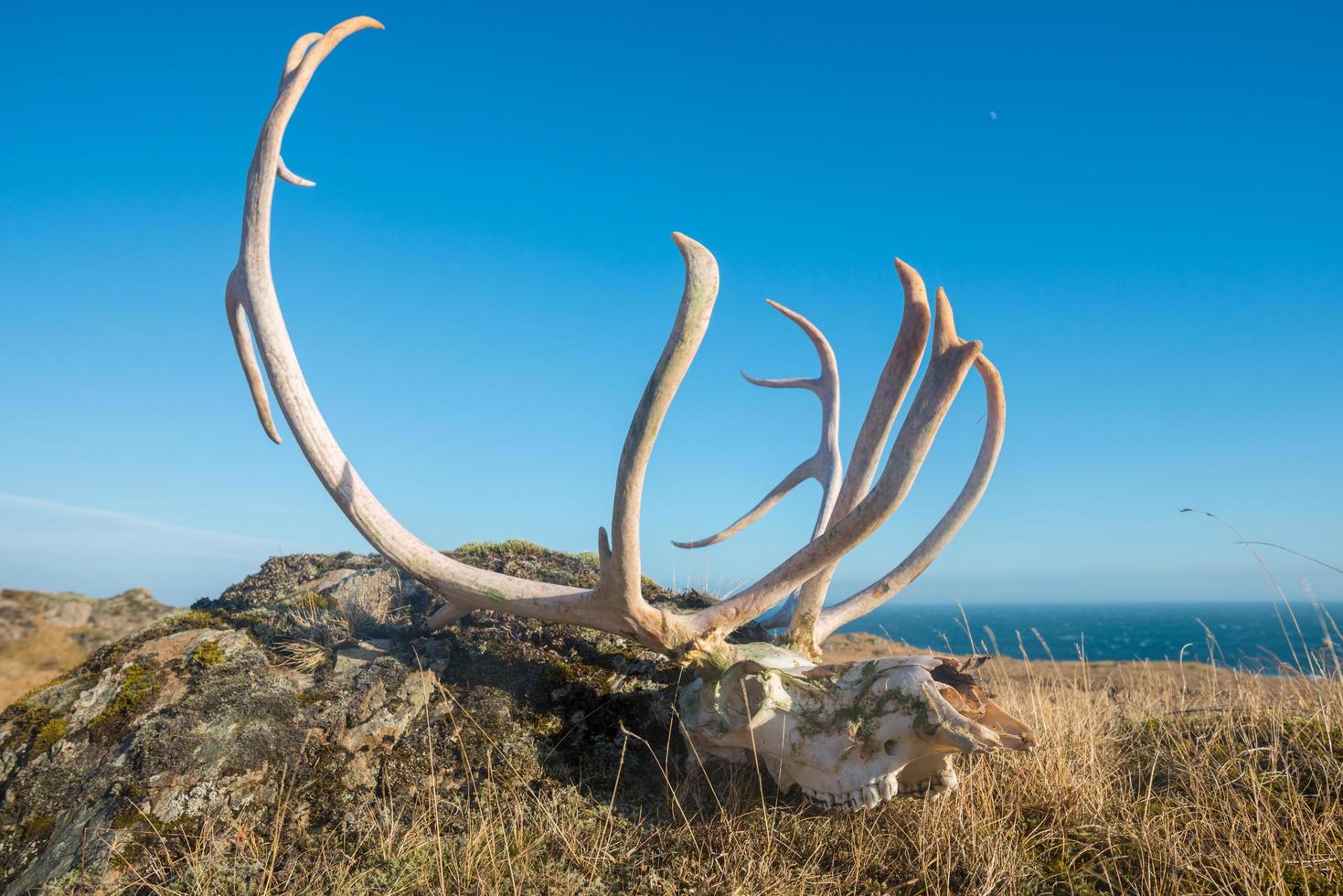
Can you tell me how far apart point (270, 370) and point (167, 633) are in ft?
6.68

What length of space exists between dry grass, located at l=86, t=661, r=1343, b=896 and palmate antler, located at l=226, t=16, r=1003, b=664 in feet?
2.55

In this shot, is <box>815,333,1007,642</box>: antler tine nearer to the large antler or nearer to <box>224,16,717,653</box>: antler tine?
the large antler

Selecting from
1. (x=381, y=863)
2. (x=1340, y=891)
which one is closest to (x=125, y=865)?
(x=381, y=863)

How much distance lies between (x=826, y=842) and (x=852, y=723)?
→ 0.70 meters

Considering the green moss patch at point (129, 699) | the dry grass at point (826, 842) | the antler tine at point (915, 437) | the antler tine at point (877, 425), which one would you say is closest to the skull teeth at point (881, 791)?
the dry grass at point (826, 842)

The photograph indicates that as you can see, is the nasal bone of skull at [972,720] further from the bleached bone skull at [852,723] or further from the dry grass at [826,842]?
the dry grass at [826,842]

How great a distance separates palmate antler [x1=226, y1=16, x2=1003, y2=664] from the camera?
3.49m

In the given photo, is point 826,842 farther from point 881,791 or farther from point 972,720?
point 972,720

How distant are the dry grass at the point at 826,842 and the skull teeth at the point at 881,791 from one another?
9.7 inches

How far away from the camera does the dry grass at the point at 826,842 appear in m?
3.27

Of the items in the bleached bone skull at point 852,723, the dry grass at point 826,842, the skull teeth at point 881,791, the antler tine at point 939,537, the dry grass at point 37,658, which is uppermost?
the antler tine at point 939,537

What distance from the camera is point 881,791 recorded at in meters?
3.32

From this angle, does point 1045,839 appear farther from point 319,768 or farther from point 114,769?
point 114,769

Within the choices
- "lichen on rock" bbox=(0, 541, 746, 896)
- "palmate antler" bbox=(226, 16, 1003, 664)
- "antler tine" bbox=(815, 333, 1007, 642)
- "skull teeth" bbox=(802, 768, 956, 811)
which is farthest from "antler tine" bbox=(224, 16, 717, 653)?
"antler tine" bbox=(815, 333, 1007, 642)
